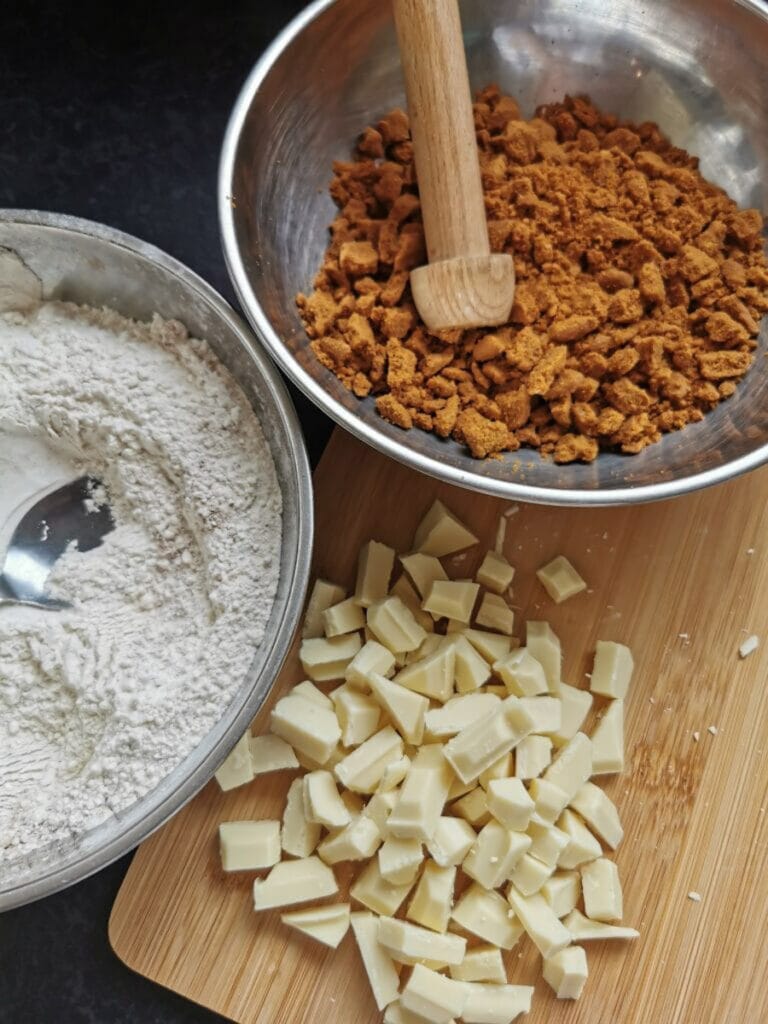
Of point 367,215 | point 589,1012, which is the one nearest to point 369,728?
point 589,1012

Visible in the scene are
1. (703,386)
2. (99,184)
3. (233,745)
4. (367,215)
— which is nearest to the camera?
(233,745)

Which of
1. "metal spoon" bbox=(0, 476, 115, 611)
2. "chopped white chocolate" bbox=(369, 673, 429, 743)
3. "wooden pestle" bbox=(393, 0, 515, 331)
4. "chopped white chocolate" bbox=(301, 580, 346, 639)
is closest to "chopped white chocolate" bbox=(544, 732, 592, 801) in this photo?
"chopped white chocolate" bbox=(369, 673, 429, 743)

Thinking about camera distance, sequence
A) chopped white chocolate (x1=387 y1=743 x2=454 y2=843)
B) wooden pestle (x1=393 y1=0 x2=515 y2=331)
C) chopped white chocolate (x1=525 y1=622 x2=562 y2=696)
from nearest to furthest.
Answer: wooden pestle (x1=393 y1=0 x2=515 y2=331), chopped white chocolate (x1=387 y1=743 x2=454 y2=843), chopped white chocolate (x1=525 y1=622 x2=562 y2=696)

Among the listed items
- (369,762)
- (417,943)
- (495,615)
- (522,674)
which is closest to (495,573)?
(495,615)

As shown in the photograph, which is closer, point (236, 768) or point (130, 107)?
point (236, 768)

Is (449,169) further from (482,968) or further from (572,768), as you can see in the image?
(482,968)

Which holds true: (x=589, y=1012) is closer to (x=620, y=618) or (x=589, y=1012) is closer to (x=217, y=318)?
(x=620, y=618)

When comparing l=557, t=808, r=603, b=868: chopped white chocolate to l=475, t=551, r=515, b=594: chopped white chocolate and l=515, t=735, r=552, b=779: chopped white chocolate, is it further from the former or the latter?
l=475, t=551, r=515, b=594: chopped white chocolate
